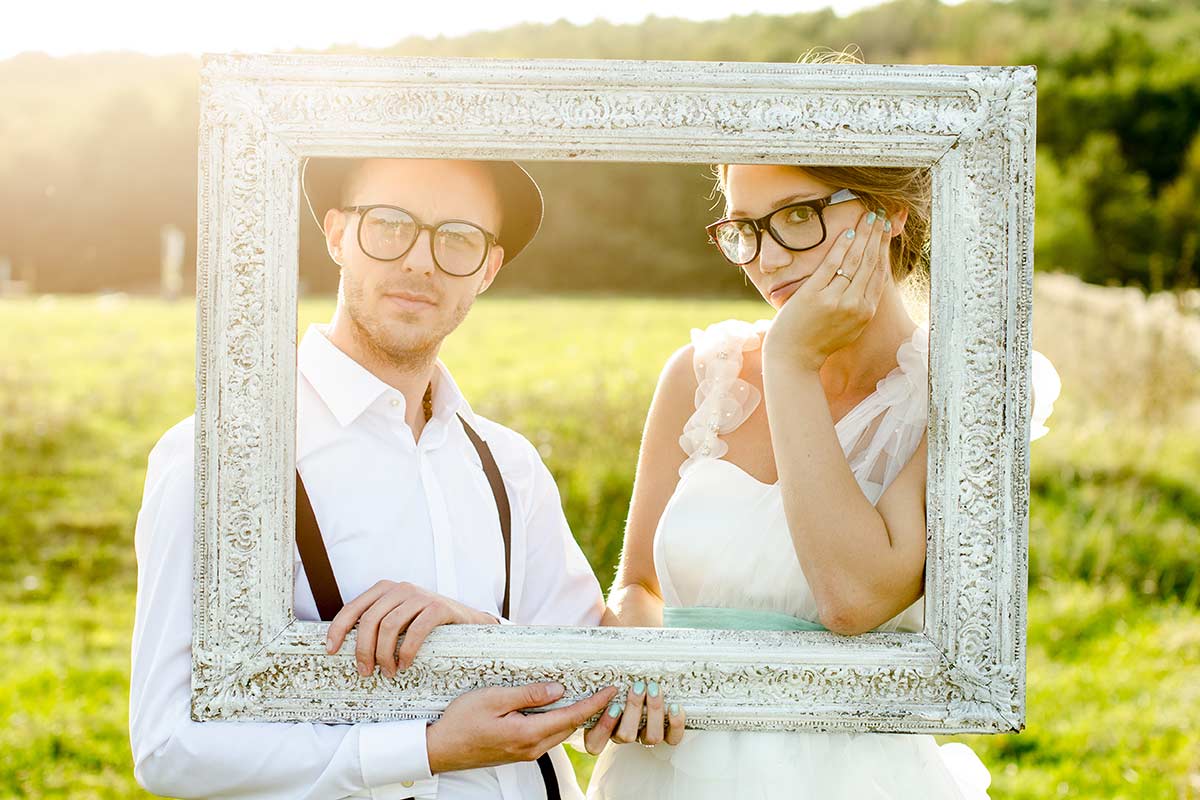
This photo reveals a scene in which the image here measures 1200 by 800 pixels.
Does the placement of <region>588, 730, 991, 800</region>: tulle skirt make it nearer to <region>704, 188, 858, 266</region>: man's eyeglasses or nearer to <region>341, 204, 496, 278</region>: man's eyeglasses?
<region>704, 188, 858, 266</region>: man's eyeglasses

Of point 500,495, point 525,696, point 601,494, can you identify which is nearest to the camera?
point 525,696

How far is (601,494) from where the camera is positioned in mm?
2977

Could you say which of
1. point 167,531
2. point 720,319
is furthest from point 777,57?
point 167,531

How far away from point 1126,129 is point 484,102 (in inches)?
626

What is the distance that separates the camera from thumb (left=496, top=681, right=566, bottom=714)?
1.87 metres

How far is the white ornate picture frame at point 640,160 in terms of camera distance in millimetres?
1818

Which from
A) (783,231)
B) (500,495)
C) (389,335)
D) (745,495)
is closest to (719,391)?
(745,495)

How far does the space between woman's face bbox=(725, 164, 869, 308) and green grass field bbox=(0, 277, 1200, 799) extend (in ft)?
0.92

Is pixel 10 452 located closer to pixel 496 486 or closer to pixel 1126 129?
pixel 496 486

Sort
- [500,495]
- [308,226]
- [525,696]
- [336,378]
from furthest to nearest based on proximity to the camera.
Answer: [500,495] < [336,378] < [308,226] < [525,696]

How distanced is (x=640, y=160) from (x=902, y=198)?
1.57 ft

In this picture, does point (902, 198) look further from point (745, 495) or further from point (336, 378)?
point (336, 378)

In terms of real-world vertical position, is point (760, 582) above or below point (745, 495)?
below

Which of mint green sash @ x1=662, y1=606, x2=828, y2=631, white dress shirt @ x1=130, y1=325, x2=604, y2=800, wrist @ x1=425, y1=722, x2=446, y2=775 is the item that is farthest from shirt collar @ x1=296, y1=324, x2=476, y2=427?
mint green sash @ x1=662, y1=606, x2=828, y2=631
